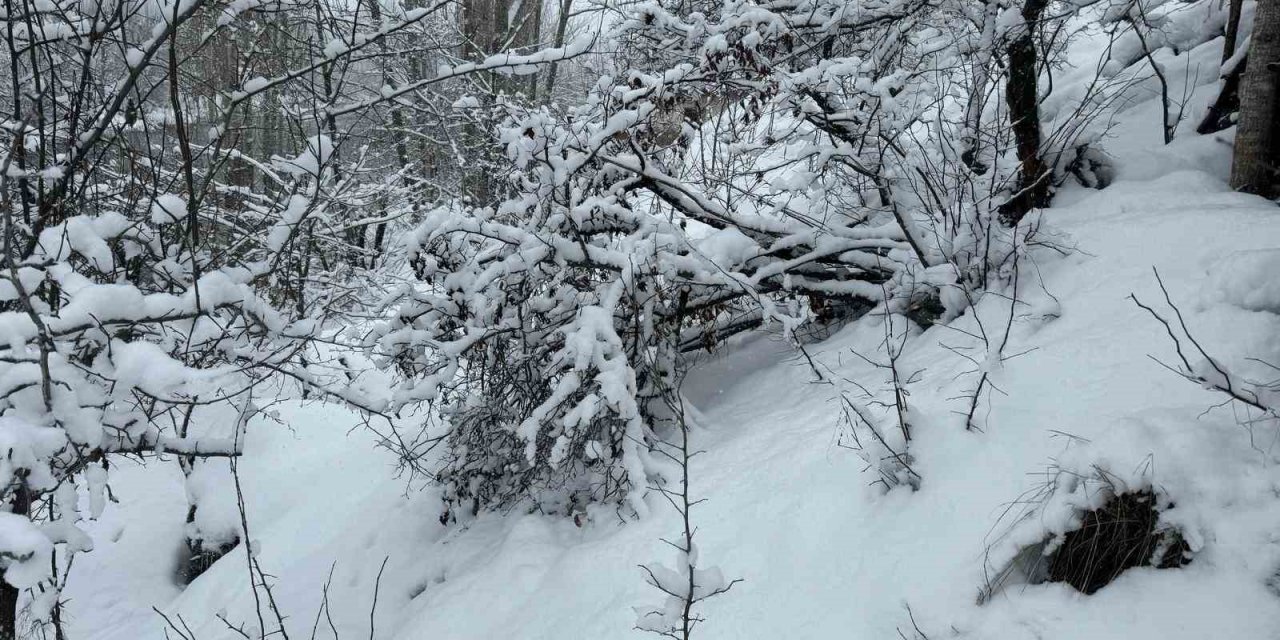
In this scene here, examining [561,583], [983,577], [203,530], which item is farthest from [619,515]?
[203,530]

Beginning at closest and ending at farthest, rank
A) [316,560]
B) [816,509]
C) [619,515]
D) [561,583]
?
[816,509] < [561,583] < [619,515] < [316,560]

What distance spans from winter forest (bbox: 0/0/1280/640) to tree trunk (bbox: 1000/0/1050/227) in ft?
0.09

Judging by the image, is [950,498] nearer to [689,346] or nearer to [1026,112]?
[689,346]

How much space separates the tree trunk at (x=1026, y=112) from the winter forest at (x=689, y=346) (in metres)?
0.03

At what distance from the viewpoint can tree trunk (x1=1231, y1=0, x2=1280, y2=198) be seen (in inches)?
153

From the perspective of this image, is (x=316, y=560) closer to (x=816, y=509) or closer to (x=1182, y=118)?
(x=816, y=509)

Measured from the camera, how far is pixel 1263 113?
3.90m

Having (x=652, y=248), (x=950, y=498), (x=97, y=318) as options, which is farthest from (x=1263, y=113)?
(x=97, y=318)

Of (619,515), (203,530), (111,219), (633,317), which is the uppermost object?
(111,219)

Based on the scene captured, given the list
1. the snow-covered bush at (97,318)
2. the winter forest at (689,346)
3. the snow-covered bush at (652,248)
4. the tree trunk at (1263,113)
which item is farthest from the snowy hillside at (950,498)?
the snow-covered bush at (97,318)

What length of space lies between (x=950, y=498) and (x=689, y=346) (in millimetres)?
2589

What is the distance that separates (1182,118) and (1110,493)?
4.07 metres

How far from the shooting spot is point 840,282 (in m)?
4.61

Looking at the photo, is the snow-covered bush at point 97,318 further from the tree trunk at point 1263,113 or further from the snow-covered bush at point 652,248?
the tree trunk at point 1263,113
